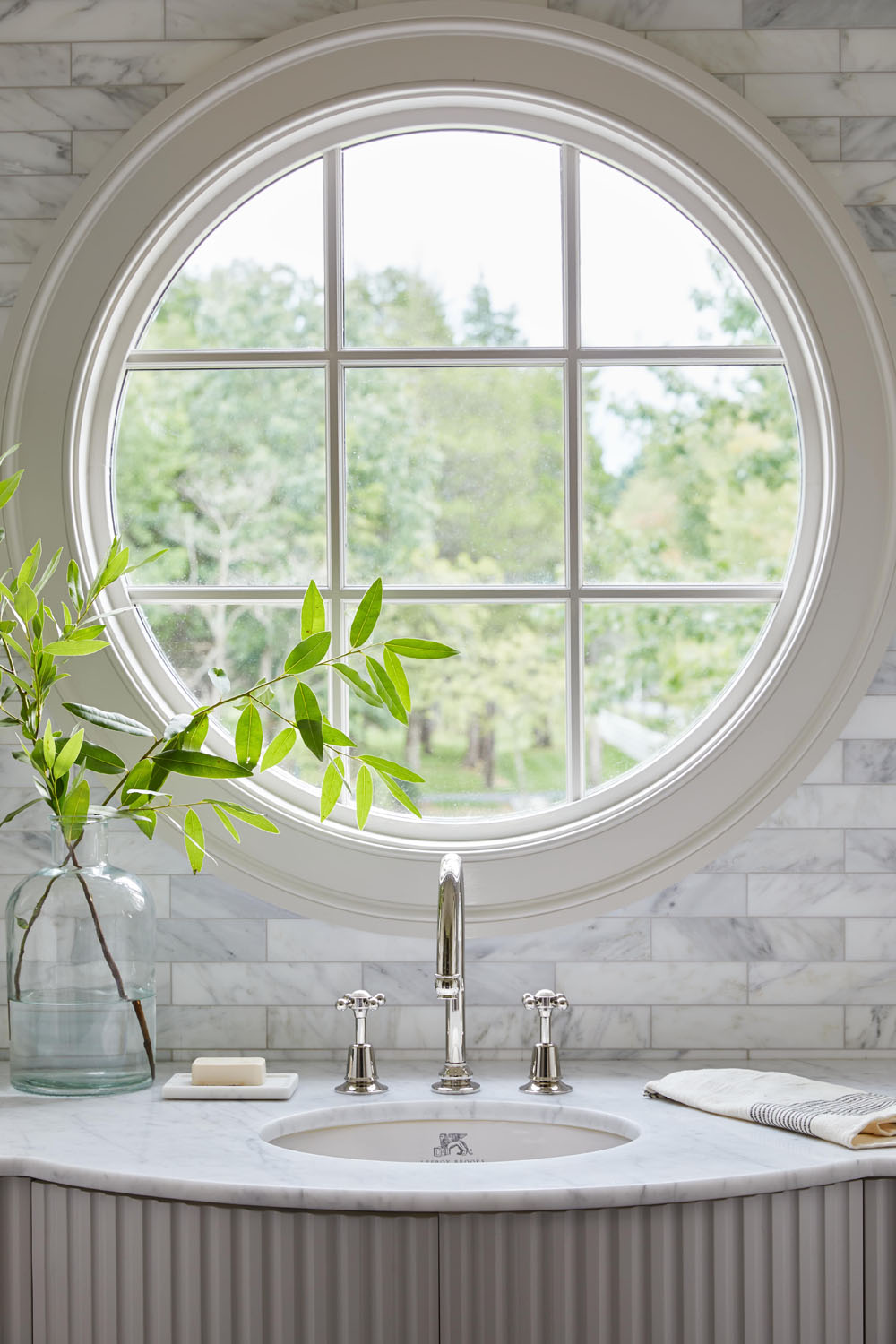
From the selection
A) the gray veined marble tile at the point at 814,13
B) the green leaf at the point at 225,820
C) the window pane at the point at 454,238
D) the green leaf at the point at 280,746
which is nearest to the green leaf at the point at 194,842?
the green leaf at the point at 225,820

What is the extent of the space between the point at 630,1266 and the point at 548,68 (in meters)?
1.80

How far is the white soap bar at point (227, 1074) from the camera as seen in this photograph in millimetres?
1733

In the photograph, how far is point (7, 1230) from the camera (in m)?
1.45

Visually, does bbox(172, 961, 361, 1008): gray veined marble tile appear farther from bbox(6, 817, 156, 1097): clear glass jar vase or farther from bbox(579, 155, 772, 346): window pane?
bbox(579, 155, 772, 346): window pane

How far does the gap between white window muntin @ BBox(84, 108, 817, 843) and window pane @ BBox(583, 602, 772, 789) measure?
0.35 m

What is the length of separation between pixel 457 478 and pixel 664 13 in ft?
2.90

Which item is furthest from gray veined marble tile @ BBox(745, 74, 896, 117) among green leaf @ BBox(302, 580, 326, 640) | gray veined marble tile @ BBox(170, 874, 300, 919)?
gray veined marble tile @ BBox(170, 874, 300, 919)

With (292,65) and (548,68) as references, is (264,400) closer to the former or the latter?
(292,65)

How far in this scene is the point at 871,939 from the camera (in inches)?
77.7

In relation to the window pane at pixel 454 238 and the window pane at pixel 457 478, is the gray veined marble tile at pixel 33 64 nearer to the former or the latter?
the window pane at pixel 454 238

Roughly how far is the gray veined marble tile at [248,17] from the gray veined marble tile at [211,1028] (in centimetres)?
166

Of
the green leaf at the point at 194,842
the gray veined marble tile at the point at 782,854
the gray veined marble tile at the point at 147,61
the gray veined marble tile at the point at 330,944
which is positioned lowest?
the gray veined marble tile at the point at 330,944

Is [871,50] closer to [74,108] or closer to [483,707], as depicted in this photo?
[74,108]

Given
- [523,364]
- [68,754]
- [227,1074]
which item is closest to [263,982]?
[227,1074]
